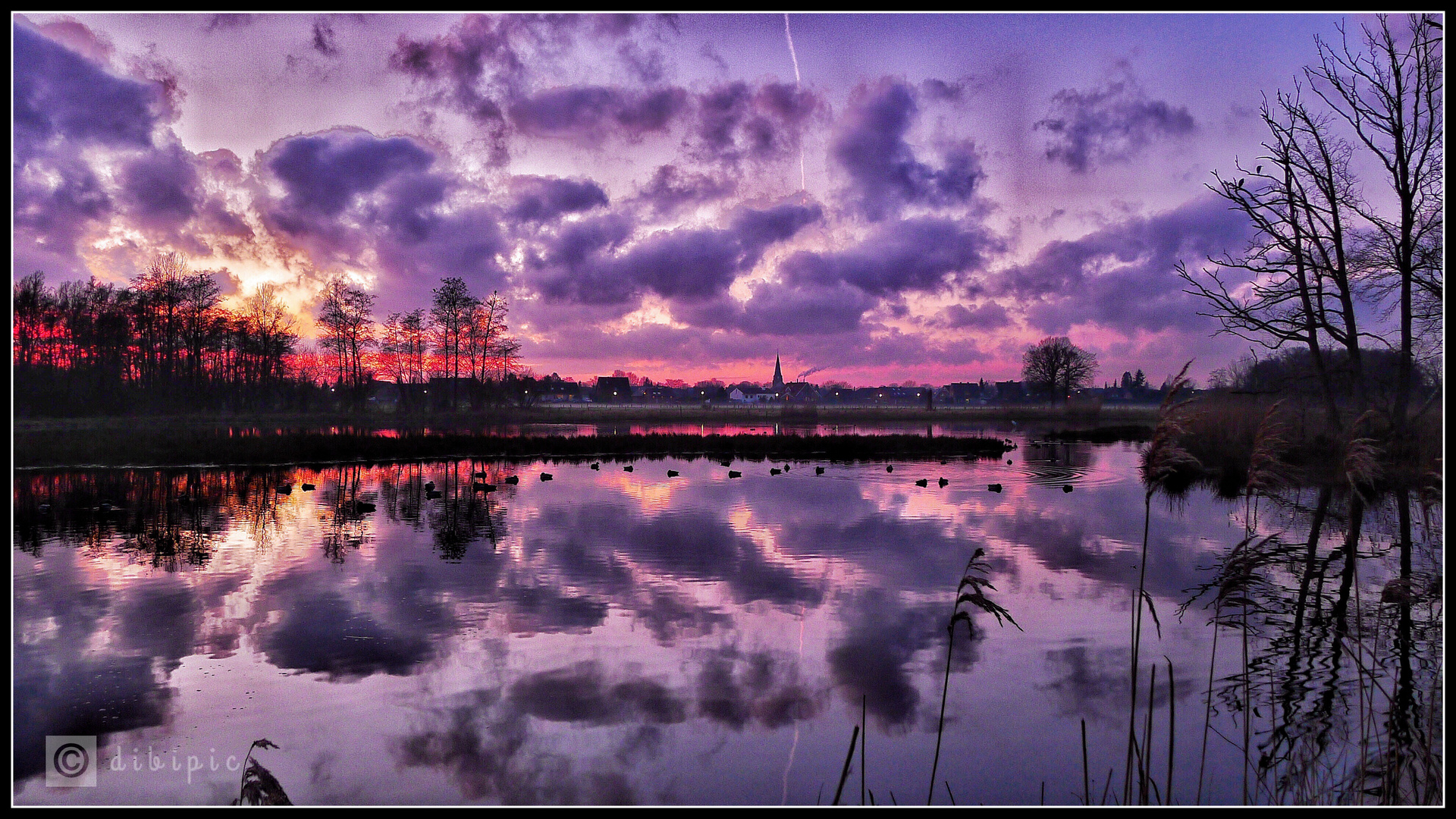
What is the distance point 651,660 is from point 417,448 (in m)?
34.8

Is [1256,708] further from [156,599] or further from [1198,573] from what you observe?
[156,599]

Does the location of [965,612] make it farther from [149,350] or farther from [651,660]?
[149,350]

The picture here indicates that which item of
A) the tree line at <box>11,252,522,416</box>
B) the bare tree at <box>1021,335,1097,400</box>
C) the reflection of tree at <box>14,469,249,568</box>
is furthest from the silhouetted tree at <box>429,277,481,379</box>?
the bare tree at <box>1021,335,1097,400</box>

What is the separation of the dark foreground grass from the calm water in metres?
17.1

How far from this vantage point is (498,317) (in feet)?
258

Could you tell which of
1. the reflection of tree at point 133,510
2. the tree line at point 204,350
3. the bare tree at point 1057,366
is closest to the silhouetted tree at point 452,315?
the tree line at point 204,350

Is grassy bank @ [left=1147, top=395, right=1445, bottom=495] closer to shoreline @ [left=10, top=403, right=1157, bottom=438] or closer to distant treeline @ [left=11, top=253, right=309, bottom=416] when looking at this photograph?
shoreline @ [left=10, top=403, right=1157, bottom=438]

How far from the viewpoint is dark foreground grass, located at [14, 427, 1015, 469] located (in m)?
34.6

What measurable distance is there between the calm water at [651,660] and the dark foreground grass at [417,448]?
56.1ft

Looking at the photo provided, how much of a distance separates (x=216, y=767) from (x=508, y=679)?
2957 millimetres

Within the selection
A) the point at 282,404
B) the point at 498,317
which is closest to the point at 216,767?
the point at 498,317

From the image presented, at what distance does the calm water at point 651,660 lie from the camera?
22.9 ft

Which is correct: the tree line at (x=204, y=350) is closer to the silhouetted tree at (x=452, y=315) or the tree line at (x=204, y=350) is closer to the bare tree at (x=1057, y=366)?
the silhouetted tree at (x=452, y=315)

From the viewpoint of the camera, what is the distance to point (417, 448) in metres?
40.2
